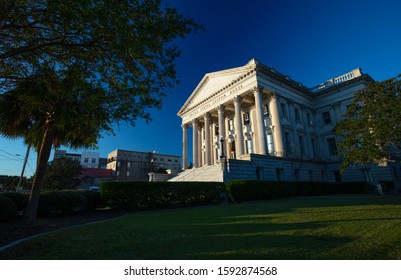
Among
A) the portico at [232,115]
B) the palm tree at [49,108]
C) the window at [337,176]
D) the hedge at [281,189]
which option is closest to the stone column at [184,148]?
the portico at [232,115]

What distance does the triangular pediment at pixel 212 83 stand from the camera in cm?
2851

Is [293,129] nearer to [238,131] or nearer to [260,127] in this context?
[260,127]

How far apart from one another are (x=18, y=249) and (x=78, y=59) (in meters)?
6.31

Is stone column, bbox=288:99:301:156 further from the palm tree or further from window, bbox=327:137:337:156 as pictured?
the palm tree

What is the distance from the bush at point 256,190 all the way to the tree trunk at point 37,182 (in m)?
11.3

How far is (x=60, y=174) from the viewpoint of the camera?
35.0m

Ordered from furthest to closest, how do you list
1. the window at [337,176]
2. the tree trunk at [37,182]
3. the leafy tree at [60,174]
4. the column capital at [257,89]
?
the leafy tree at [60,174] < the window at [337,176] < the column capital at [257,89] < the tree trunk at [37,182]

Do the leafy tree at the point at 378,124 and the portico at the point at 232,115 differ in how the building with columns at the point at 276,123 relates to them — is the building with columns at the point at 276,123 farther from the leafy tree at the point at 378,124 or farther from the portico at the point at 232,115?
the leafy tree at the point at 378,124

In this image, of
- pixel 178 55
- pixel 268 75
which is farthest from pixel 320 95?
pixel 178 55

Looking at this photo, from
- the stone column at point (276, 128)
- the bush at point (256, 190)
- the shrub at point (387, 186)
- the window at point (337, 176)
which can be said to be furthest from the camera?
the window at point (337, 176)

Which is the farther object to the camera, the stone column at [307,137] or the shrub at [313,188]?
the stone column at [307,137]

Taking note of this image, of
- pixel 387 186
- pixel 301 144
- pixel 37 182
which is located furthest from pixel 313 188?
pixel 37 182

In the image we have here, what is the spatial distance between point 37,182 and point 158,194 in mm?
6633
